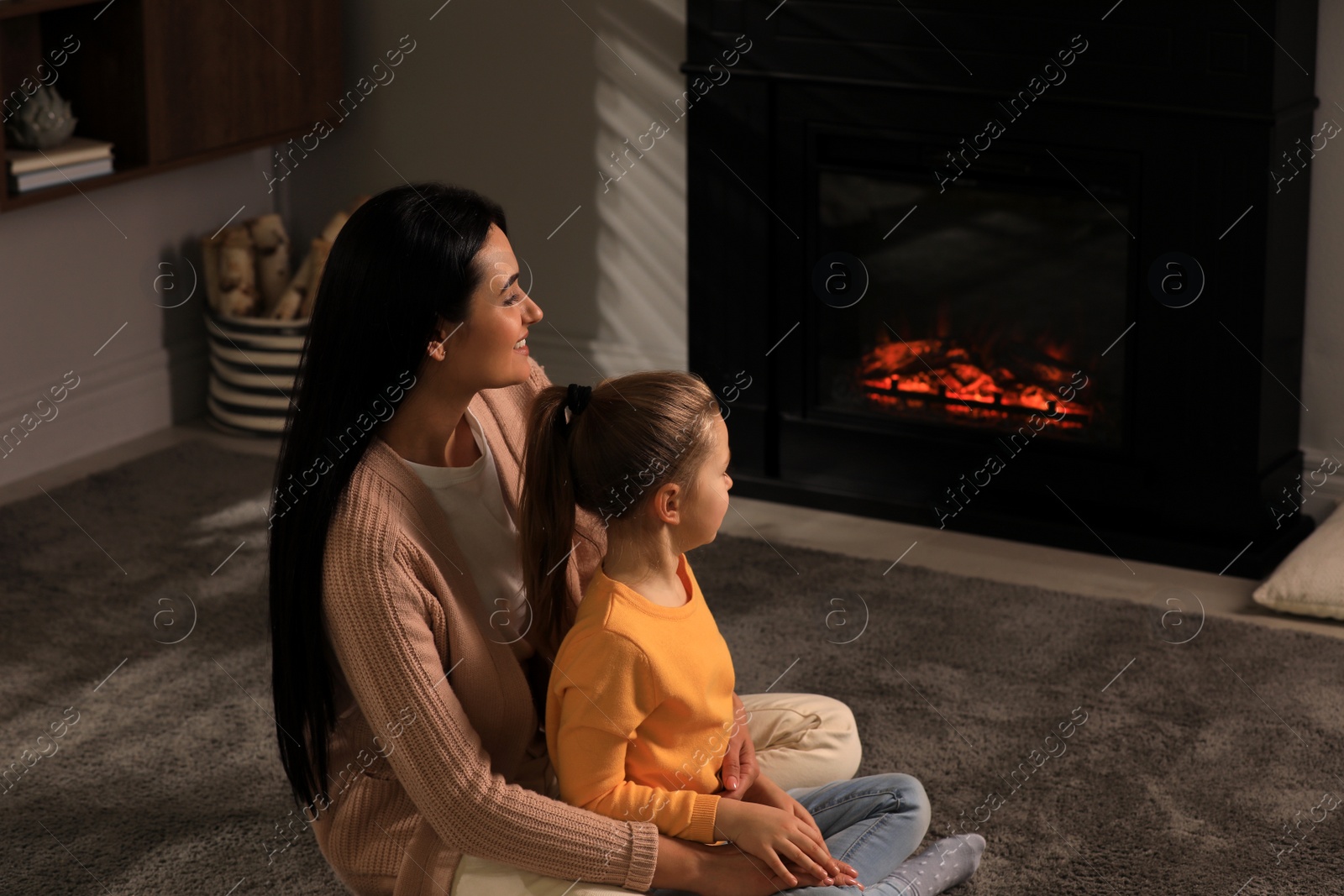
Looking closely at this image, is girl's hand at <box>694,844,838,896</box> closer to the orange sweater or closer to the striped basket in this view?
the orange sweater

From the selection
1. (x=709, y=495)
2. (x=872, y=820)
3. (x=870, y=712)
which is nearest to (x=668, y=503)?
(x=709, y=495)

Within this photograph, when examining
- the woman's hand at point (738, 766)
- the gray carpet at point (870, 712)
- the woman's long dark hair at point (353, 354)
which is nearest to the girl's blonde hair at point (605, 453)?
the woman's long dark hair at point (353, 354)

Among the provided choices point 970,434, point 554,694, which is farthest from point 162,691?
point 970,434

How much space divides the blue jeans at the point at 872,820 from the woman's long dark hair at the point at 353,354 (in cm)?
60

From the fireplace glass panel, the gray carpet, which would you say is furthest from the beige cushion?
the fireplace glass panel

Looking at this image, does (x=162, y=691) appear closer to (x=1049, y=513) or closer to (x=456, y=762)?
(x=456, y=762)

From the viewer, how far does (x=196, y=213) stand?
3.98 m

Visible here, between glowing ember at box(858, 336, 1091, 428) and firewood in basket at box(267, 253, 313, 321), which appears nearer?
glowing ember at box(858, 336, 1091, 428)

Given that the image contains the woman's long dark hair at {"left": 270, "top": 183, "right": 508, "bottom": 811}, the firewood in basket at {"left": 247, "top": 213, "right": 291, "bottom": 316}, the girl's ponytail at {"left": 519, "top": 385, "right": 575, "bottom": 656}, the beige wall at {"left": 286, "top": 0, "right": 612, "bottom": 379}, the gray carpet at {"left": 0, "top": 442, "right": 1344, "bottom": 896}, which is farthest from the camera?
the firewood in basket at {"left": 247, "top": 213, "right": 291, "bottom": 316}

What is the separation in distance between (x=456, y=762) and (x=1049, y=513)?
2.00 m

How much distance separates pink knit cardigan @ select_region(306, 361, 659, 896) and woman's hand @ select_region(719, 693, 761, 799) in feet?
0.55

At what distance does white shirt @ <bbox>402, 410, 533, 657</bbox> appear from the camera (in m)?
1.65

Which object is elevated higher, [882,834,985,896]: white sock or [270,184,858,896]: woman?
[270,184,858,896]: woman

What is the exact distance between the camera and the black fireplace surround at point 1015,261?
291 cm
